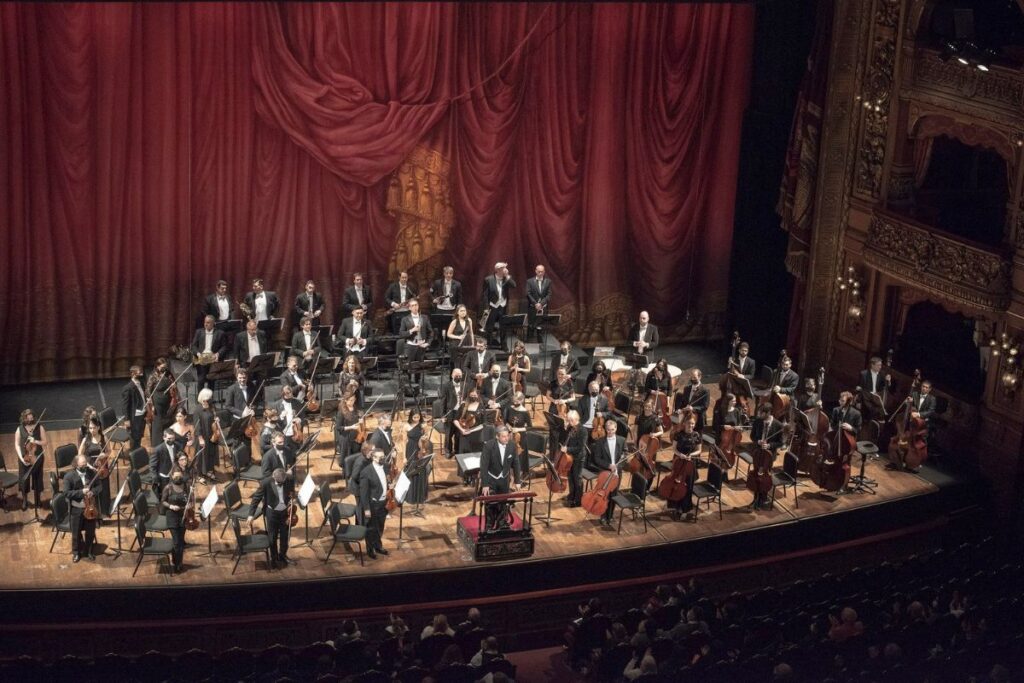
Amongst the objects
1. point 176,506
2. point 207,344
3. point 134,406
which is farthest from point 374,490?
point 207,344

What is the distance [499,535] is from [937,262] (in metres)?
5.89

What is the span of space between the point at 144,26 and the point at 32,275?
9.80 ft

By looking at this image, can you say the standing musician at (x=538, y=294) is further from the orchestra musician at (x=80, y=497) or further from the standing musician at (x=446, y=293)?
the orchestra musician at (x=80, y=497)

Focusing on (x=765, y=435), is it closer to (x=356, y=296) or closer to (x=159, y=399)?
(x=356, y=296)

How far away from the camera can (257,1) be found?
16.7m

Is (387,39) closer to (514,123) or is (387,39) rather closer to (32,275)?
(514,123)

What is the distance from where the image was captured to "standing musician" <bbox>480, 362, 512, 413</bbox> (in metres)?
15.0

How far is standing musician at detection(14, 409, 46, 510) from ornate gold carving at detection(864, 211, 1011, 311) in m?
9.11

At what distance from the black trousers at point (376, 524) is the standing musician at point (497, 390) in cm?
197

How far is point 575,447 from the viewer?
14461 mm

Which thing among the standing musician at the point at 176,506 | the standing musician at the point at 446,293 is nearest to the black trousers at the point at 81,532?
the standing musician at the point at 176,506

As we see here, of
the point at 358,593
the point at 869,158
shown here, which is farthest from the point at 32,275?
the point at 869,158

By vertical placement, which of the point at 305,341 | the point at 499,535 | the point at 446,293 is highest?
the point at 446,293

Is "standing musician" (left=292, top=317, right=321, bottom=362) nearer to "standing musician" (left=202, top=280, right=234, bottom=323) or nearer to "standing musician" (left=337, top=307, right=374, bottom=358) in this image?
"standing musician" (left=337, top=307, right=374, bottom=358)
